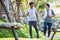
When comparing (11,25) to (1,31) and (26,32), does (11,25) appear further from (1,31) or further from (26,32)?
(26,32)

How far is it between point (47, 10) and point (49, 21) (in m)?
0.59

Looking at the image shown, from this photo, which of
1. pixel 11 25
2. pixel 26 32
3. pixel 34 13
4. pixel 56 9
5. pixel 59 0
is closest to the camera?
pixel 11 25

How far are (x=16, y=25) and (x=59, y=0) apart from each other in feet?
111

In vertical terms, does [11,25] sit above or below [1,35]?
above

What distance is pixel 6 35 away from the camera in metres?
18.6

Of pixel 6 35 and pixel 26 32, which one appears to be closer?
pixel 6 35

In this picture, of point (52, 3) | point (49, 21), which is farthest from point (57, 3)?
point (49, 21)

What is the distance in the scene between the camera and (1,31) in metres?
19.0

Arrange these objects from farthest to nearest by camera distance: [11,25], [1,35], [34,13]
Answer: [1,35], [34,13], [11,25]

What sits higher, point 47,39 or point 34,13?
point 34,13

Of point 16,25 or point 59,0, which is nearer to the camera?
point 16,25

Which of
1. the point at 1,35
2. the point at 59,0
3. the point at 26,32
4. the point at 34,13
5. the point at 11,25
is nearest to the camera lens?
the point at 11,25

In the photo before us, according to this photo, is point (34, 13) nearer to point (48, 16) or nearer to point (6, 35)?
point (48, 16)

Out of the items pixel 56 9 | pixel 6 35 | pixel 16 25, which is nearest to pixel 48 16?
pixel 6 35
